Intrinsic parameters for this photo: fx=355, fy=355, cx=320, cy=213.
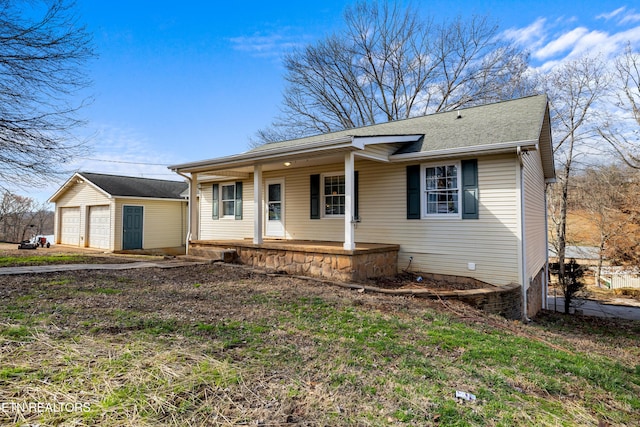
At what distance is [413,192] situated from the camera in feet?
27.1

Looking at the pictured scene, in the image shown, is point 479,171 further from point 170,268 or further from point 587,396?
point 170,268

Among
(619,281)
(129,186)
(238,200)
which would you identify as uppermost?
(129,186)

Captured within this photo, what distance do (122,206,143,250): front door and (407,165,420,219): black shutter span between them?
13.5 meters

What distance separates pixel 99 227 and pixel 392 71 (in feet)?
61.8

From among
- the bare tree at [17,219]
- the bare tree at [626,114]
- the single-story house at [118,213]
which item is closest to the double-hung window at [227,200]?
the single-story house at [118,213]

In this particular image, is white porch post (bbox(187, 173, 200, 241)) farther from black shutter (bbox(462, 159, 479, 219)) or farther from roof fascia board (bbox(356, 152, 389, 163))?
black shutter (bbox(462, 159, 479, 219))

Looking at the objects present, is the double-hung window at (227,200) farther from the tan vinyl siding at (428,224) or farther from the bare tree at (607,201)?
the bare tree at (607,201)

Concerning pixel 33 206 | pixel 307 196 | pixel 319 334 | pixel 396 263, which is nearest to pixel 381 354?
pixel 319 334

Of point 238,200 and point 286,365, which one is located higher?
point 238,200

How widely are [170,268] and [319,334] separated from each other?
18.4 ft

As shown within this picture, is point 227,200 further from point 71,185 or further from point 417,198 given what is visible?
point 71,185

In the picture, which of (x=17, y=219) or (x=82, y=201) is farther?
(x=17, y=219)

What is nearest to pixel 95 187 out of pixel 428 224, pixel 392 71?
pixel 428 224

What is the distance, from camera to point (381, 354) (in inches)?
136
